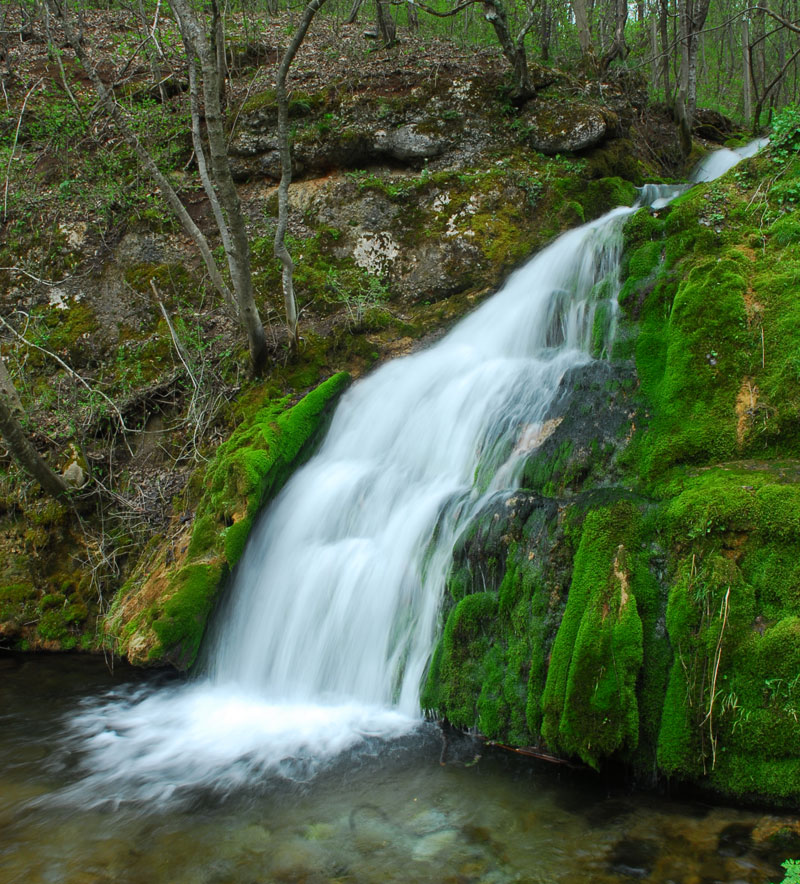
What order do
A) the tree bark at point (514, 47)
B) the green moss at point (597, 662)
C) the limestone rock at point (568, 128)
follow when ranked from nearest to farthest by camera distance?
the green moss at point (597, 662), the tree bark at point (514, 47), the limestone rock at point (568, 128)

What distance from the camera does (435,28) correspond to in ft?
59.0

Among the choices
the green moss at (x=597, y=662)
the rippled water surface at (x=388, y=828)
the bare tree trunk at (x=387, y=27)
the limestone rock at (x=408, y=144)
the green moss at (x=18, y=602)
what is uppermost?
the bare tree trunk at (x=387, y=27)

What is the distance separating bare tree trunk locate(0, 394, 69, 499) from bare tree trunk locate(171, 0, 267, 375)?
2661 mm

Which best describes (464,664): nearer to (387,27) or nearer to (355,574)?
(355,574)

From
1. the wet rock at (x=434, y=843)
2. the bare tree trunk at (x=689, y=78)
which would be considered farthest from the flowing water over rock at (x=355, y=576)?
the bare tree trunk at (x=689, y=78)

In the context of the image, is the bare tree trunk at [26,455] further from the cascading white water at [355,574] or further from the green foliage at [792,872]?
the green foliage at [792,872]

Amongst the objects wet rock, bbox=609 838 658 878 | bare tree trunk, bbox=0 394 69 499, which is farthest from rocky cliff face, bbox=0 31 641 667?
wet rock, bbox=609 838 658 878

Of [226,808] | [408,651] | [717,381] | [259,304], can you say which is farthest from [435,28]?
[226,808]

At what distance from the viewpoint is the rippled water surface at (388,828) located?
3.29 metres

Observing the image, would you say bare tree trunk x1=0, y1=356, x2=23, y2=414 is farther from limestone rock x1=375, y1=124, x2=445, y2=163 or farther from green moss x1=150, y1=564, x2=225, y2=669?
limestone rock x1=375, y1=124, x2=445, y2=163

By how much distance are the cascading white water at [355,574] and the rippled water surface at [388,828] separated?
26 cm

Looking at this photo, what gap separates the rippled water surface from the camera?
10.8 feet

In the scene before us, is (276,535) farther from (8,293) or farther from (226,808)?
(8,293)

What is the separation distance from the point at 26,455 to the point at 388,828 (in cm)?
548
